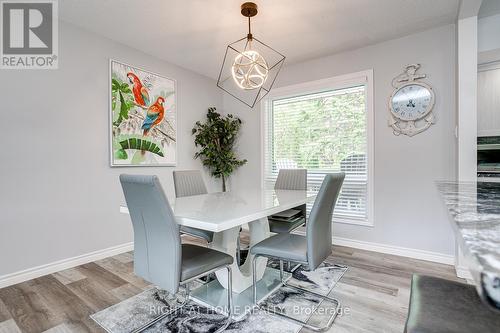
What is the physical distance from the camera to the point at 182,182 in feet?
9.16

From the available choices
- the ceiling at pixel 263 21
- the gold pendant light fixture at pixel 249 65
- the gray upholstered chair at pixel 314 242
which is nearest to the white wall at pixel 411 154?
the ceiling at pixel 263 21

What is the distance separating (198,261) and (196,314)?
553mm

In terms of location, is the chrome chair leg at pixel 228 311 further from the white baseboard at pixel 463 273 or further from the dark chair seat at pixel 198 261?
the white baseboard at pixel 463 273

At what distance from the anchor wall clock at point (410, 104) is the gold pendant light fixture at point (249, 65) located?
4.61ft

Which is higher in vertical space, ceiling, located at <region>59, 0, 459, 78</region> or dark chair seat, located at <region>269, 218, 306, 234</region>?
ceiling, located at <region>59, 0, 459, 78</region>

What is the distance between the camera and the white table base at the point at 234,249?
1.96 metres

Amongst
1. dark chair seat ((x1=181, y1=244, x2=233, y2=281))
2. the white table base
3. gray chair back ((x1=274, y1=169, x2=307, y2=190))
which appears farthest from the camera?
gray chair back ((x1=274, y1=169, x2=307, y2=190))

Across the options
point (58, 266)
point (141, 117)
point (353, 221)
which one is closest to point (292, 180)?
point (353, 221)

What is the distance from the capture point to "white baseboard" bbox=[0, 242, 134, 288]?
2344mm

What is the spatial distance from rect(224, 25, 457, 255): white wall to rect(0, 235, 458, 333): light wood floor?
1.18 ft

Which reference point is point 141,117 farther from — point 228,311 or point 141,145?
point 228,311

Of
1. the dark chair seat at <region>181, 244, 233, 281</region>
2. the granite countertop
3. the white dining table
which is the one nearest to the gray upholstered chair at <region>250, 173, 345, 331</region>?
the white dining table

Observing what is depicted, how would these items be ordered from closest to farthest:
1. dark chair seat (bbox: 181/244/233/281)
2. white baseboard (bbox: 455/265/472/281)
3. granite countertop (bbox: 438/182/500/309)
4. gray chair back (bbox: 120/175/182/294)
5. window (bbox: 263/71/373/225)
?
granite countertop (bbox: 438/182/500/309) → gray chair back (bbox: 120/175/182/294) → dark chair seat (bbox: 181/244/233/281) → white baseboard (bbox: 455/265/472/281) → window (bbox: 263/71/373/225)

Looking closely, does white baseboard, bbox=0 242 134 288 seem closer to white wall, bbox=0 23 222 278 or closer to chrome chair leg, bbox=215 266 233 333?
white wall, bbox=0 23 222 278
